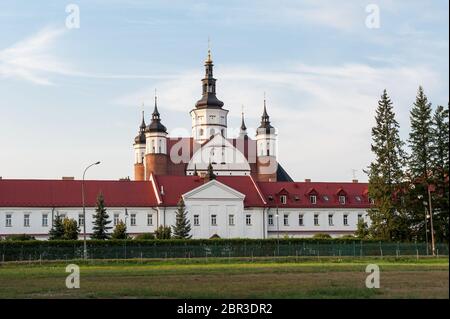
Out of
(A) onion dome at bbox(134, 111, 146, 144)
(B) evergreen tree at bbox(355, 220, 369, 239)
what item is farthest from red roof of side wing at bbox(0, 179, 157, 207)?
(A) onion dome at bbox(134, 111, 146, 144)

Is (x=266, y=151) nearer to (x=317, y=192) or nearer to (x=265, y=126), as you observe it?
(x=265, y=126)

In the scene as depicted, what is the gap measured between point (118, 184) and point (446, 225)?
82.2 meters

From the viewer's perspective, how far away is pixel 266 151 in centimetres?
12181

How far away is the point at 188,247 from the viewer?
62.0m

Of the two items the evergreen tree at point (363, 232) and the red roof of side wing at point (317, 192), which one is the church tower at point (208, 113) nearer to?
the red roof of side wing at point (317, 192)

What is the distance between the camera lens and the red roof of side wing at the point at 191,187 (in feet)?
297

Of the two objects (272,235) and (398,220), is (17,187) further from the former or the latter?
(398,220)

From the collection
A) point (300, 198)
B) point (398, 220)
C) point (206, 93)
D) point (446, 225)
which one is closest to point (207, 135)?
point (206, 93)

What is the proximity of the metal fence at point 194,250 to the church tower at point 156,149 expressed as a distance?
49.3m

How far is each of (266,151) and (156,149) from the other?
63.9 ft

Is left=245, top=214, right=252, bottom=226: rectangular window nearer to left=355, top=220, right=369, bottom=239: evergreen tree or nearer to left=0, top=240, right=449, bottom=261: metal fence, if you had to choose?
left=355, top=220, right=369, bottom=239: evergreen tree

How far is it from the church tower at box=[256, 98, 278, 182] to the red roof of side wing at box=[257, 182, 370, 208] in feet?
61.6

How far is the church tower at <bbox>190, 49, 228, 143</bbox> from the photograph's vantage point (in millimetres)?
124625

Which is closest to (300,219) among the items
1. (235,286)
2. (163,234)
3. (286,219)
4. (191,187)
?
(286,219)
